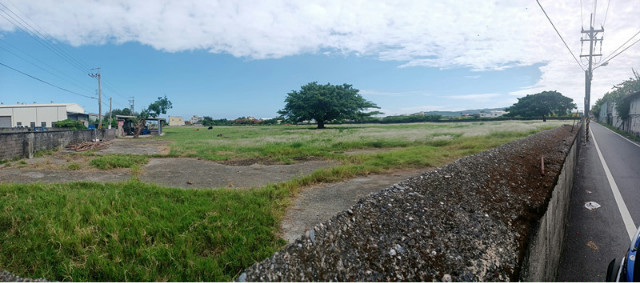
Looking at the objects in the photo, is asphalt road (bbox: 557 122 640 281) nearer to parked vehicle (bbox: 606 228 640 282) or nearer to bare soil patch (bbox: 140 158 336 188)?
parked vehicle (bbox: 606 228 640 282)

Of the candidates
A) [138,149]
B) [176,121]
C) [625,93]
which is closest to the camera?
[138,149]

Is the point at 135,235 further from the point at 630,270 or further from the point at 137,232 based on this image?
the point at 630,270

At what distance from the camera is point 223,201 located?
5641 mm

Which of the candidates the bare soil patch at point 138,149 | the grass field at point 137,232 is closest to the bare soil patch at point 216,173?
the grass field at point 137,232

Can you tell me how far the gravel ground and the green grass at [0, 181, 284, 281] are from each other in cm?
181

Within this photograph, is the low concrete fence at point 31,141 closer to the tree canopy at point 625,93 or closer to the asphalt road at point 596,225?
the asphalt road at point 596,225

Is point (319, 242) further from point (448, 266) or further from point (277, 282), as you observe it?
point (448, 266)

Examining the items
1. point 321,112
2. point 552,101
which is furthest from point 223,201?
point 552,101

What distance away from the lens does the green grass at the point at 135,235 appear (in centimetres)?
329

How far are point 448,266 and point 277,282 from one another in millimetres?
1019

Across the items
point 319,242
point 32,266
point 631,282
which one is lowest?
point 32,266

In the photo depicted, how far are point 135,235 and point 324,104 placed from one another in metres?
47.5

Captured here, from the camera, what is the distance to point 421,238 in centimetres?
200

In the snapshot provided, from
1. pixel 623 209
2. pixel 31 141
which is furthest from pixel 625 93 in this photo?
pixel 31 141
